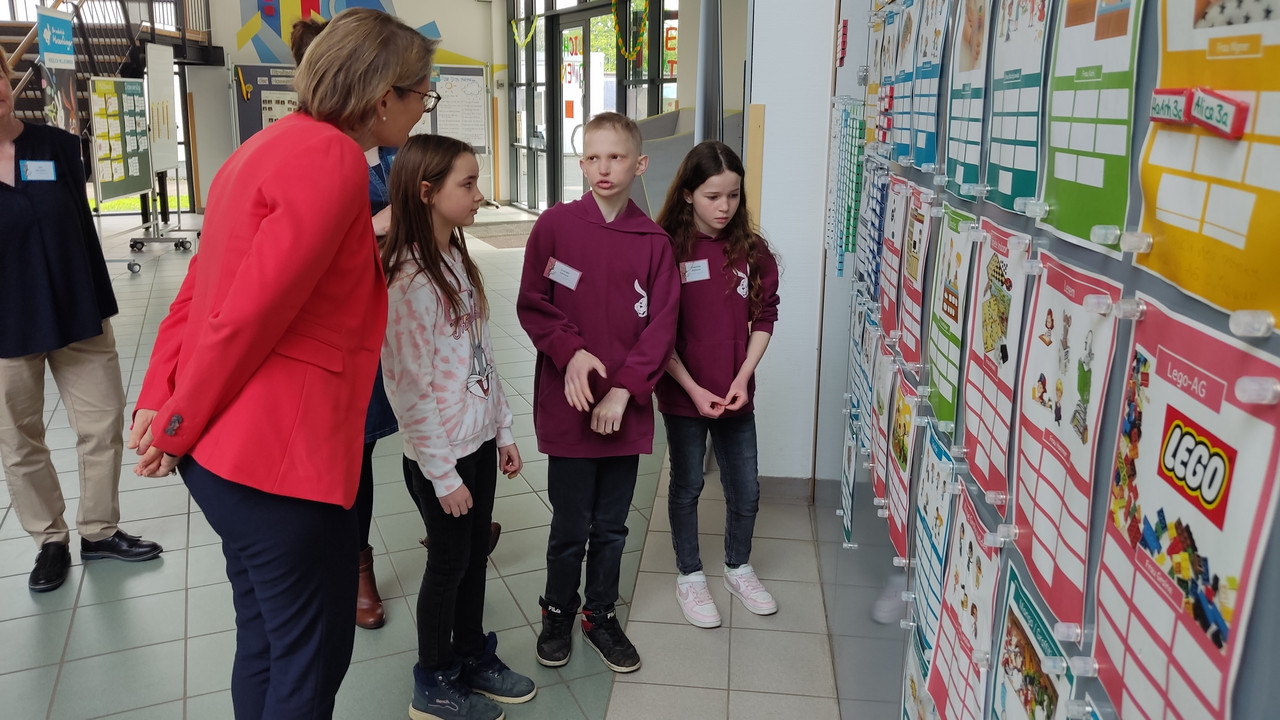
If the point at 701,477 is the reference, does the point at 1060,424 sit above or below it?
above

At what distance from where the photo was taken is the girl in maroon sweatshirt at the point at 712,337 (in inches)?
87.5

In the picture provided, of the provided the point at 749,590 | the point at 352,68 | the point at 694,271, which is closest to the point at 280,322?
the point at 352,68

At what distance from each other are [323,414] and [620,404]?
0.82 m

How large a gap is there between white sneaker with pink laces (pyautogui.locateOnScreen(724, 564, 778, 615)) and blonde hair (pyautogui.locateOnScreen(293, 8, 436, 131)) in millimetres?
1681

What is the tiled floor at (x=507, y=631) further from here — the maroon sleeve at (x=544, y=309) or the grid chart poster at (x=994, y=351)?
the maroon sleeve at (x=544, y=309)

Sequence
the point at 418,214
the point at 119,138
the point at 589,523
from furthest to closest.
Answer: the point at 119,138 → the point at 589,523 → the point at 418,214

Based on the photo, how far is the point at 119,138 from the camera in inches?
302

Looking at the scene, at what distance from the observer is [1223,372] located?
0.41 metres

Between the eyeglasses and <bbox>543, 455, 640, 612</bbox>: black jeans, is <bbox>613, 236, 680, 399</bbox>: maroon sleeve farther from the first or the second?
the eyeglasses

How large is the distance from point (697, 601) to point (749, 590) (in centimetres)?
16

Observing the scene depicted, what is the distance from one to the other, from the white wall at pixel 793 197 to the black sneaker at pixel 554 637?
119 centimetres

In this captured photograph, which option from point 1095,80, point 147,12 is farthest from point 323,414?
point 147,12

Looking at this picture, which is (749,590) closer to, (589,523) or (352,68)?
(589,523)

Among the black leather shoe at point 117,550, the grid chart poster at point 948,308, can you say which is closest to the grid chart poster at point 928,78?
the grid chart poster at point 948,308
